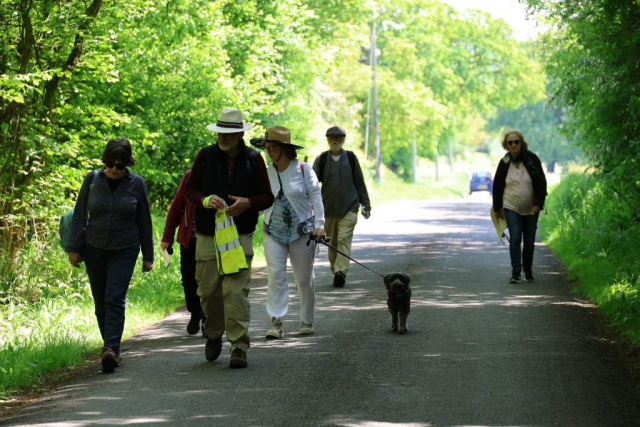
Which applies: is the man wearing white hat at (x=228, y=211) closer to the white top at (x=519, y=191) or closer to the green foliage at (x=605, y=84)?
the green foliage at (x=605, y=84)

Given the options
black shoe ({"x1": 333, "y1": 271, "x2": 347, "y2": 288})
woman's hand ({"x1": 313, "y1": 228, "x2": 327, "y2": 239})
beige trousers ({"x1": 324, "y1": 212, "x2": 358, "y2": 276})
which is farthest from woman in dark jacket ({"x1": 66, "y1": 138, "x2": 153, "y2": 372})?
beige trousers ({"x1": 324, "y1": 212, "x2": 358, "y2": 276})

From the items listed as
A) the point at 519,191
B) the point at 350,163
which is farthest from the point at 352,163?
the point at 519,191

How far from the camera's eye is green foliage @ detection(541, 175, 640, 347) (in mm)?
10820

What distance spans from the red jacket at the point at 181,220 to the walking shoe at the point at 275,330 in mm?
1167

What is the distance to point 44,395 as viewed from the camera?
25.2 ft

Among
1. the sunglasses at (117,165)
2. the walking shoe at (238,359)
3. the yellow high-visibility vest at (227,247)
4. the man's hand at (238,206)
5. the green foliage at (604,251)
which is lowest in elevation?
the walking shoe at (238,359)

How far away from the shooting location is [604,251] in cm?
1484

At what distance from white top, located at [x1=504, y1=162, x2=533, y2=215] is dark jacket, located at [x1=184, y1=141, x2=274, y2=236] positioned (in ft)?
20.7

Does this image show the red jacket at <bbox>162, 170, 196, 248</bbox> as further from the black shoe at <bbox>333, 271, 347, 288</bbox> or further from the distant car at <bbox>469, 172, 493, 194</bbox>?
the distant car at <bbox>469, 172, 493, 194</bbox>

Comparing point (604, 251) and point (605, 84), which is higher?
point (605, 84)

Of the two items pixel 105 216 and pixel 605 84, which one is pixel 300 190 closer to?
pixel 105 216

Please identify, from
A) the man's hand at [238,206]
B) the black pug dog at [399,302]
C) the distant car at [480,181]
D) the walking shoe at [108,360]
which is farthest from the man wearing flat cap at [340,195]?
the distant car at [480,181]

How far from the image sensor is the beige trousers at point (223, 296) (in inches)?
334

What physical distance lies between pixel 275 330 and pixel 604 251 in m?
6.70
